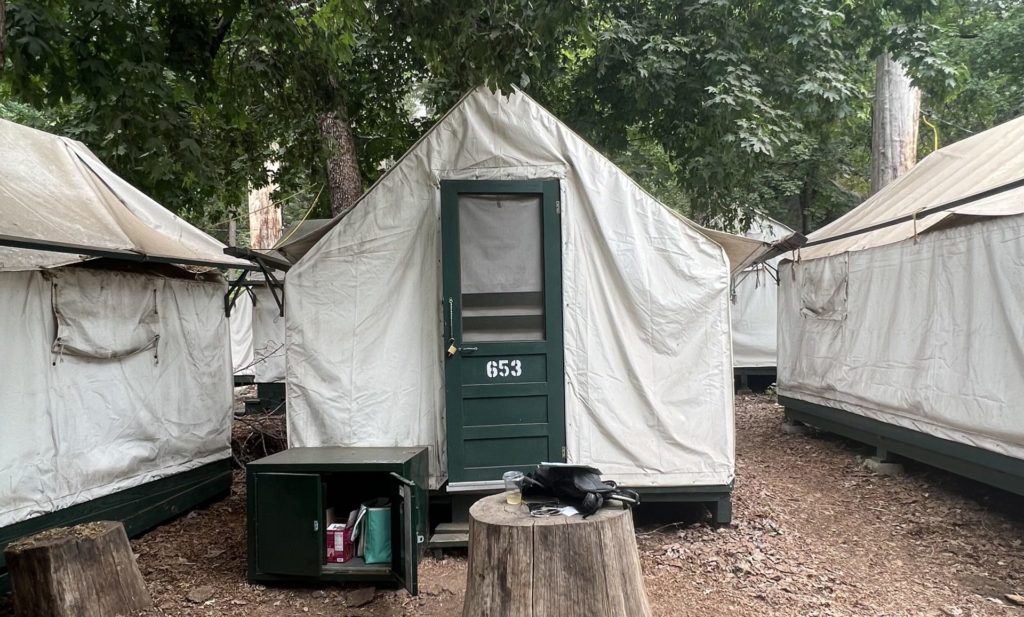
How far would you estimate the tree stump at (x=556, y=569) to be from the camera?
110 inches

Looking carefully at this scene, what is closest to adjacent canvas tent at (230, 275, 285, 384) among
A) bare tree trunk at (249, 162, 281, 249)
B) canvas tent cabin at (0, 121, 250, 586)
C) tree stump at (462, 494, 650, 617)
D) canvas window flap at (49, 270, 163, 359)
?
bare tree trunk at (249, 162, 281, 249)

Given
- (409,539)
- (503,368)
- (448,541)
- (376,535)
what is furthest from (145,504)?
(503,368)

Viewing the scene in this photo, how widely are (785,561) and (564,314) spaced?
2261 millimetres

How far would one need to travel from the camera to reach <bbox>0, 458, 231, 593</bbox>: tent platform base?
14.8ft

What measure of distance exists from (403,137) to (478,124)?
4265 mm

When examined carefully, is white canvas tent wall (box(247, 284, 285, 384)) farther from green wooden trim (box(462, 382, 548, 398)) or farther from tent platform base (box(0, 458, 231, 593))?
green wooden trim (box(462, 382, 548, 398))

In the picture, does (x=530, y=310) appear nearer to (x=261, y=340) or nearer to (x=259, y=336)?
(x=261, y=340)

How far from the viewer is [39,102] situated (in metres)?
5.29

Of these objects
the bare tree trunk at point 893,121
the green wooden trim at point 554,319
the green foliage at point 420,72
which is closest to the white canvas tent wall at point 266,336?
the green foliage at point 420,72

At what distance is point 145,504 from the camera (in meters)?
5.56

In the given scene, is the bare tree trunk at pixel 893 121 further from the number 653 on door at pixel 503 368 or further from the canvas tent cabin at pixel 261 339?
the canvas tent cabin at pixel 261 339

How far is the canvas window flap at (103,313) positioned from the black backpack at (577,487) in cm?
373

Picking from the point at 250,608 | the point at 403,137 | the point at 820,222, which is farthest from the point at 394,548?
the point at 820,222

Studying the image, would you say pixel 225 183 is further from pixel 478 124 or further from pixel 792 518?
pixel 792 518
